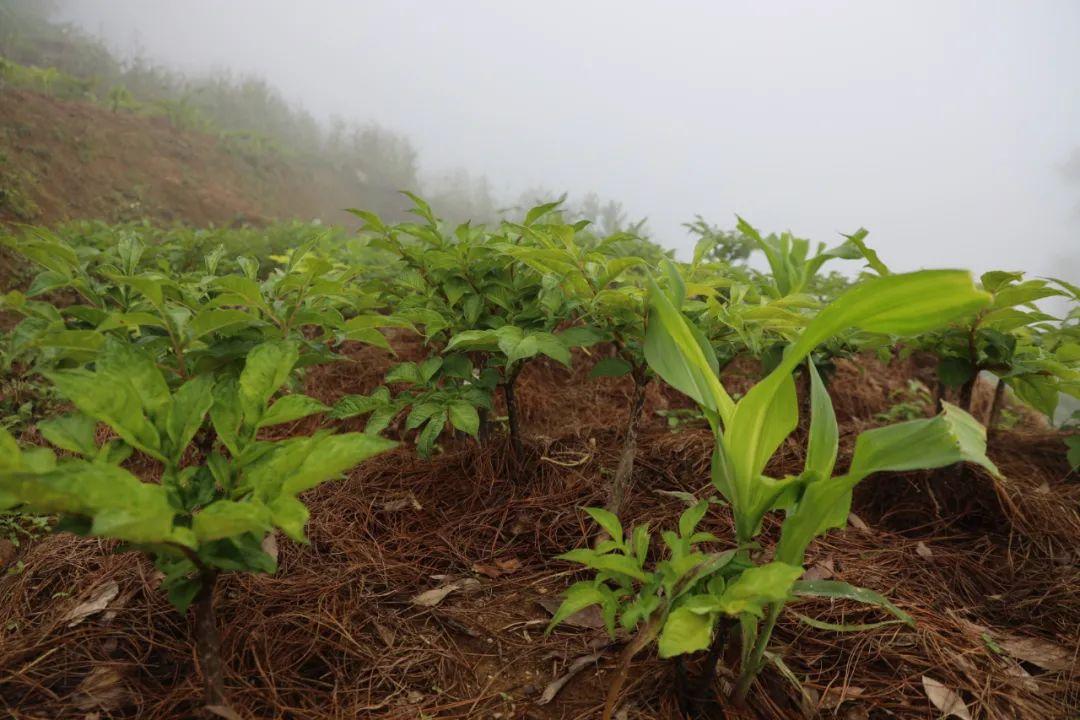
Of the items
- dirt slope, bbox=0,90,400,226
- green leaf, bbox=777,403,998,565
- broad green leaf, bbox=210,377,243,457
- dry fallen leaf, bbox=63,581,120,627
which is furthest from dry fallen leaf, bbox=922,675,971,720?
dirt slope, bbox=0,90,400,226

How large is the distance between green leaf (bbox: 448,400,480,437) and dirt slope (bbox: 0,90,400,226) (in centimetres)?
357

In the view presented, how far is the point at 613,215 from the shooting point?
6.80 metres

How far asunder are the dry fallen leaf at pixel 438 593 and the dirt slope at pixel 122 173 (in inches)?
145

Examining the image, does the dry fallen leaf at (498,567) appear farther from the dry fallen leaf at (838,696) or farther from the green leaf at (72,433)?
the green leaf at (72,433)

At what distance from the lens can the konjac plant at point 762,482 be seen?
68 cm

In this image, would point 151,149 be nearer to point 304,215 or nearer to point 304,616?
point 304,215

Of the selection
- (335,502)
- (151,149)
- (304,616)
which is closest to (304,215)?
(151,149)

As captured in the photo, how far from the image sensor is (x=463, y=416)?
1.17 metres

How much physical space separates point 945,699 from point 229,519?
1188 millimetres

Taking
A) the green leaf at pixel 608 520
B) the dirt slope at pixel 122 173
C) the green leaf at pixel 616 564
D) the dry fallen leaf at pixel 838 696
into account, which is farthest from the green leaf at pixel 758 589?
the dirt slope at pixel 122 173

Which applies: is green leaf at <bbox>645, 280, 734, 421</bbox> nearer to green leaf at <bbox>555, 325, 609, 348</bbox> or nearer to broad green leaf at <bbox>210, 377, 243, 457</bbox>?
green leaf at <bbox>555, 325, 609, 348</bbox>

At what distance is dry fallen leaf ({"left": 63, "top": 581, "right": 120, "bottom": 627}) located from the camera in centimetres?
95

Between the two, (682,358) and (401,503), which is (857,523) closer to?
(682,358)

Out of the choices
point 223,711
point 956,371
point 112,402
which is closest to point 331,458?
point 112,402
